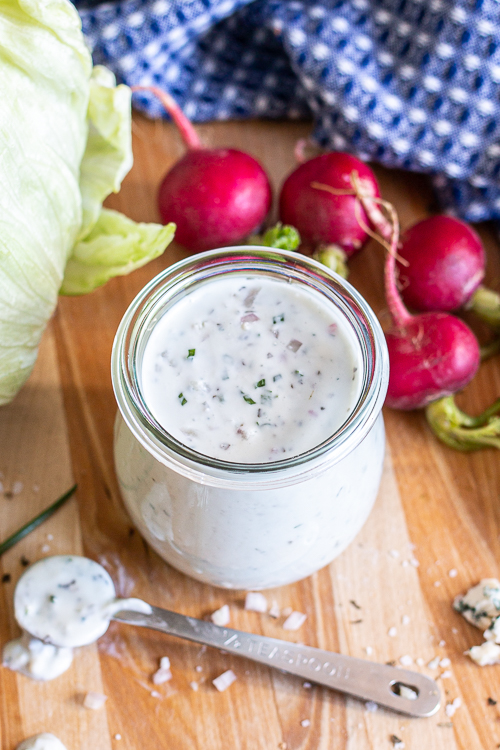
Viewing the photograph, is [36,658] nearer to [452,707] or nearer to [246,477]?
[246,477]

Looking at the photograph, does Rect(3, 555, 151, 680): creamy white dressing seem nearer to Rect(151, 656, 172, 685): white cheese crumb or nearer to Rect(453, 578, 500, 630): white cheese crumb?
Rect(151, 656, 172, 685): white cheese crumb

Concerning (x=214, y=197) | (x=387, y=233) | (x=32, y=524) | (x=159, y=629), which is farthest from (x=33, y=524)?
(x=387, y=233)

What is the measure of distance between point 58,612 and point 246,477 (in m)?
0.42

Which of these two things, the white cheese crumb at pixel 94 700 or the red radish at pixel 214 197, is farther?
the red radish at pixel 214 197

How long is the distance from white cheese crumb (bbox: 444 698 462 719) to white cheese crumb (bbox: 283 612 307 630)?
0.23m

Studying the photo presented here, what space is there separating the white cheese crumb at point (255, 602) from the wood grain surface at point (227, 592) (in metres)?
0.01

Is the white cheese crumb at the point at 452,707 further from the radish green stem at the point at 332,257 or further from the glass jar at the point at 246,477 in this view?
the radish green stem at the point at 332,257

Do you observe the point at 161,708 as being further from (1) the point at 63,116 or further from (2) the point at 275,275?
(1) the point at 63,116

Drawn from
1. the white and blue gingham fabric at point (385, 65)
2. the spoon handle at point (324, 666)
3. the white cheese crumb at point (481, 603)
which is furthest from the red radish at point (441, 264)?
the spoon handle at point (324, 666)

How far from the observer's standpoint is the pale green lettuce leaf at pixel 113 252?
50.4 inches

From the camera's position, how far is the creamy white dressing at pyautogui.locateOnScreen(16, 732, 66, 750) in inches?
38.9

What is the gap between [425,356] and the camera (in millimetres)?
1224

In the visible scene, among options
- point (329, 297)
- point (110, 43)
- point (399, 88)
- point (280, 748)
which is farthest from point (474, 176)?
point (280, 748)

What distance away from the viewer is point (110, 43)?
147 centimetres
